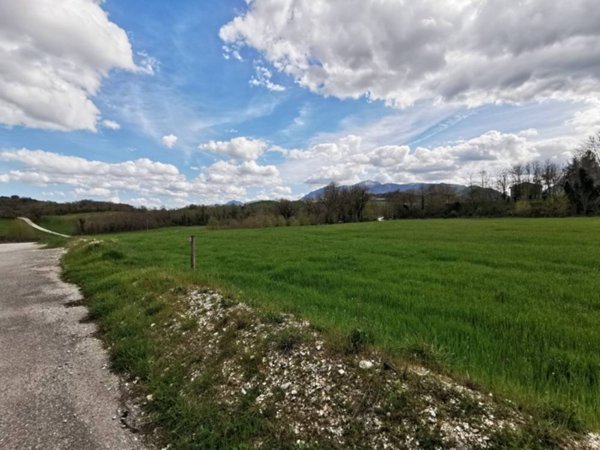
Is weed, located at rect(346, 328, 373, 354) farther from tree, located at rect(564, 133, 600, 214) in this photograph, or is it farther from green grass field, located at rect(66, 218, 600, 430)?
tree, located at rect(564, 133, 600, 214)

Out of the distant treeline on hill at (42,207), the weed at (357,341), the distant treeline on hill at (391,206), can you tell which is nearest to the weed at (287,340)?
the weed at (357,341)

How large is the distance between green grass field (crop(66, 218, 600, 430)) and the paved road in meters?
2.54

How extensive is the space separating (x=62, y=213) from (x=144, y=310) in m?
129

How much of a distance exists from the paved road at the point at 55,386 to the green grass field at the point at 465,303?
2539 millimetres

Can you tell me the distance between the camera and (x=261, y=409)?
436 centimetres

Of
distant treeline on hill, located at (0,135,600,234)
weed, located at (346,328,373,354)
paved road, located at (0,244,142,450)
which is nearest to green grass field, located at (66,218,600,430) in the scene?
weed, located at (346,328,373,354)

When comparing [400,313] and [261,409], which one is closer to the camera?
[261,409]

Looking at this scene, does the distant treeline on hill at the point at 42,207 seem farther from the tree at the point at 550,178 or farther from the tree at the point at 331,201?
the tree at the point at 550,178

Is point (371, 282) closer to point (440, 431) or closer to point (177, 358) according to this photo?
point (177, 358)

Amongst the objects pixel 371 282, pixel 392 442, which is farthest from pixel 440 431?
pixel 371 282

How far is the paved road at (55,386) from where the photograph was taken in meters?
4.17

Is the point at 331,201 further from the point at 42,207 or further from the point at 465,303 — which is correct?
the point at 42,207

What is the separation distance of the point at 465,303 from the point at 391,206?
9691 cm

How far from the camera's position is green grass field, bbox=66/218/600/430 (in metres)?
4.84
